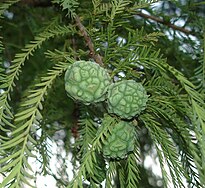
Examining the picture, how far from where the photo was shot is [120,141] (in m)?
0.63

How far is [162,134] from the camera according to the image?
25.8 inches

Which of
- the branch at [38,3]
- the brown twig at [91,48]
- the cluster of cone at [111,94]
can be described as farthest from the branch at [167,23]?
the cluster of cone at [111,94]

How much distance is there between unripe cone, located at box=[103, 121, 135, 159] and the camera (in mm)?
631

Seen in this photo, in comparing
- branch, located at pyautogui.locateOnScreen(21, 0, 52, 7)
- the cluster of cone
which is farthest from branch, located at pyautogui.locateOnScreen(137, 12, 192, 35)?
the cluster of cone

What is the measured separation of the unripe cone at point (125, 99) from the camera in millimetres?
627

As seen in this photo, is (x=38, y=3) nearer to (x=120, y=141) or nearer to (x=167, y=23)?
(x=167, y=23)

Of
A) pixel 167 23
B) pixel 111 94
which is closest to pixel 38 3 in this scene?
pixel 167 23

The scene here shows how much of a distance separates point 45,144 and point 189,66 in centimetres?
54

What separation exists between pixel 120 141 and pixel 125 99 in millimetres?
61

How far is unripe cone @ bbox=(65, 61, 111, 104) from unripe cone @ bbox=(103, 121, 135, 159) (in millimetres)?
56

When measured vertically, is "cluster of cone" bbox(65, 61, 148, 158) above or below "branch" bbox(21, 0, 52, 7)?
above

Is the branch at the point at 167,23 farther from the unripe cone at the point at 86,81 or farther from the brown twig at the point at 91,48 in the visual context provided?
the unripe cone at the point at 86,81

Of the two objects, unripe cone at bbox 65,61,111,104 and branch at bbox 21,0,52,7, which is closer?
unripe cone at bbox 65,61,111,104

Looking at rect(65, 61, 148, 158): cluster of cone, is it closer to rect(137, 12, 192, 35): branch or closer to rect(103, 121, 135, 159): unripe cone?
rect(103, 121, 135, 159): unripe cone
